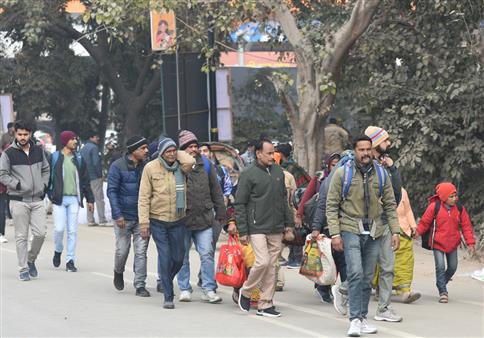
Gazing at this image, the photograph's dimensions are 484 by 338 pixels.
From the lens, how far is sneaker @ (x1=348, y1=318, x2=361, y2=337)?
9406 mm

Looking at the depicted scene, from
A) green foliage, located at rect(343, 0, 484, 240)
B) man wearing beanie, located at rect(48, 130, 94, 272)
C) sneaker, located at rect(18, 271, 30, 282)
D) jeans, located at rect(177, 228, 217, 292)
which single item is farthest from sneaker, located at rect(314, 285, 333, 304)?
green foliage, located at rect(343, 0, 484, 240)

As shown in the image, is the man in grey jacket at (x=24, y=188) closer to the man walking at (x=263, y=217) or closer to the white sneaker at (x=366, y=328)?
the man walking at (x=263, y=217)

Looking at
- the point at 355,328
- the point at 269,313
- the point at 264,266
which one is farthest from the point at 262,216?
the point at 355,328

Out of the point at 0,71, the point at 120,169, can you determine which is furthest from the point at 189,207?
the point at 0,71

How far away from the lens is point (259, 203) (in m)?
10.6

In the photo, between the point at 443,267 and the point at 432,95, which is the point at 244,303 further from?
the point at 432,95

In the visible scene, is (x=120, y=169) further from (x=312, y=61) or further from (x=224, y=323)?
(x=312, y=61)

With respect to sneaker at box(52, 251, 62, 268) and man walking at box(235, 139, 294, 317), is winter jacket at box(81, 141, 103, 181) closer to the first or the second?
sneaker at box(52, 251, 62, 268)

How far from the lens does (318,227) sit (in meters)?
10.8

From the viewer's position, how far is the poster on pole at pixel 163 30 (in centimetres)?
1944

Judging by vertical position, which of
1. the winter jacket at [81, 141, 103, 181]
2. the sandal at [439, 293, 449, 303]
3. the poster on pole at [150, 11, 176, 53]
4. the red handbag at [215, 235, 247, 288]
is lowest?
the sandal at [439, 293, 449, 303]

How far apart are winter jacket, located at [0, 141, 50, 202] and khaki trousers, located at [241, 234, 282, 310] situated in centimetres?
363

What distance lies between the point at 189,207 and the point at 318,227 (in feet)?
4.80

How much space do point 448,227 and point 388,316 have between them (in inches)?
70.7
